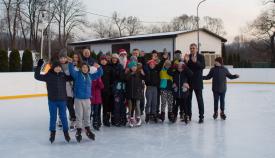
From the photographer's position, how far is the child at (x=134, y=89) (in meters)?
6.50

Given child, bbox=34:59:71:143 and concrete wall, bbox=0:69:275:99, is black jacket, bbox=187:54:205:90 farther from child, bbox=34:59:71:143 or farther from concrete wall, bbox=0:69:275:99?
concrete wall, bbox=0:69:275:99

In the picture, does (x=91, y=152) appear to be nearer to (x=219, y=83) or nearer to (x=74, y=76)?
(x=74, y=76)

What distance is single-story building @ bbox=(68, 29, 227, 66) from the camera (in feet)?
88.8

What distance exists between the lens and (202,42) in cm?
2917

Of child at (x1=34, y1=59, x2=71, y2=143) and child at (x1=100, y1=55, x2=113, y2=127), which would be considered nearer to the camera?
child at (x1=34, y1=59, x2=71, y2=143)

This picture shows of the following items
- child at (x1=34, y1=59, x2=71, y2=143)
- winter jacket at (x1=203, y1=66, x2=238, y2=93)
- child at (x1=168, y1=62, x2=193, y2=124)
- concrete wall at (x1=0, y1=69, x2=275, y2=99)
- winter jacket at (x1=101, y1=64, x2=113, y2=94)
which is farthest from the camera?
concrete wall at (x1=0, y1=69, x2=275, y2=99)

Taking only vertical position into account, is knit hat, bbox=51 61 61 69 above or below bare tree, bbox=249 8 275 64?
below

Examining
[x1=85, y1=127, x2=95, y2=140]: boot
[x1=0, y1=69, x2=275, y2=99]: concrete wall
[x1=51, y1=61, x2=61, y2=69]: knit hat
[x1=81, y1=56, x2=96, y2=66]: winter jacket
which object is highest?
[x1=81, y1=56, x2=96, y2=66]: winter jacket

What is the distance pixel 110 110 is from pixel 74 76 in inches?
57.7

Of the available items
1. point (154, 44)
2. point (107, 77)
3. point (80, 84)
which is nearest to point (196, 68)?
point (107, 77)

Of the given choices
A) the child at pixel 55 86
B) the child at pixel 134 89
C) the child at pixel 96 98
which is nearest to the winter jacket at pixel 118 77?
the child at pixel 134 89

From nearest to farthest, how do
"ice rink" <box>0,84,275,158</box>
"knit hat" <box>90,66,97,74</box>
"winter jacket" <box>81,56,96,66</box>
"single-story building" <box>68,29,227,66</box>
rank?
"ice rink" <box>0,84,275,158</box> < "knit hat" <box>90,66,97,74</box> < "winter jacket" <box>81,56,96,66</box> < "single-story building" <box>68,29,227,66</box>

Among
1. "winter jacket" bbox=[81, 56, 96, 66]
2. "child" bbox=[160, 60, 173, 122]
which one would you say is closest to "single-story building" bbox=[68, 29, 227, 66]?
"child" bbox=[160, 60, 173, 122]

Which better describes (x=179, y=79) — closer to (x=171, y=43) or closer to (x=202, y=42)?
(x=171, y=43)
